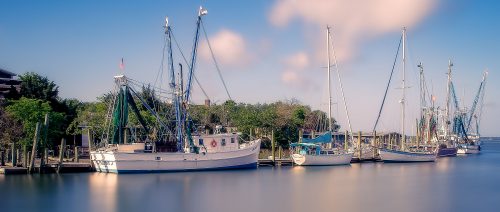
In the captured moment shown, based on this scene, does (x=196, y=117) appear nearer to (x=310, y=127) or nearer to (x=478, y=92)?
(x=310, y=127)

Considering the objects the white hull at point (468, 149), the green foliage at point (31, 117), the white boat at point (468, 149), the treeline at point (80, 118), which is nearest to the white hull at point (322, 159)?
the treeline at point (80, 118)

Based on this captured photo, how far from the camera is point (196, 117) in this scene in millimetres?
74062

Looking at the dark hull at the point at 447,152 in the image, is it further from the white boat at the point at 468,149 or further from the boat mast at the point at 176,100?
the boat mast at the point at 176,100

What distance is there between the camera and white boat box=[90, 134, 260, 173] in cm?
4653

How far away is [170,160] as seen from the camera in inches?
1892

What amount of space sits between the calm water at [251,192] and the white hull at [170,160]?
1.15 m

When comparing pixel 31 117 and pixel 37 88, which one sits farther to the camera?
pixel 37 88

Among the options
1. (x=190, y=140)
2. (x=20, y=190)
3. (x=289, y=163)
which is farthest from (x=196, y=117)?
(x=20, y=190)

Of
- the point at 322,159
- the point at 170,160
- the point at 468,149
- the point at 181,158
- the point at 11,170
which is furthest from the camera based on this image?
the point at 468,149

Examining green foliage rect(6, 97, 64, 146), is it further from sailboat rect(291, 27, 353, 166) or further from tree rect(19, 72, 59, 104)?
sailboat rect(291, 27, 353, 166)

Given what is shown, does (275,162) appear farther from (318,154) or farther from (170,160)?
(170,160)

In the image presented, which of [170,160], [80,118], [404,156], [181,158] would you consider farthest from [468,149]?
[80,118]

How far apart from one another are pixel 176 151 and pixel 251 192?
1485 cm

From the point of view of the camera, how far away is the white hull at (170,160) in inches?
1829
